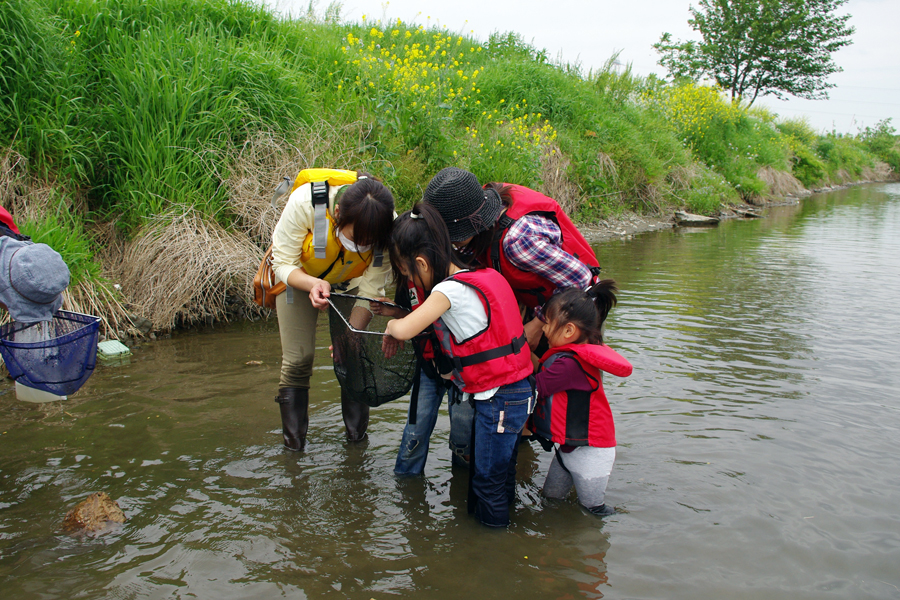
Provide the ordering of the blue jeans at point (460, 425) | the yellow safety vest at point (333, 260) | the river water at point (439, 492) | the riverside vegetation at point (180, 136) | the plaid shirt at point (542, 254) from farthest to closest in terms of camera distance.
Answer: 1. the riverside vegetation at point (180, 136)
2. the blue jeans at point (460, 425)
3. the yellow safety vest at point (333, 260)
4. the plaid shirt at point (542, 254)
5. the river water at point (439, 492)

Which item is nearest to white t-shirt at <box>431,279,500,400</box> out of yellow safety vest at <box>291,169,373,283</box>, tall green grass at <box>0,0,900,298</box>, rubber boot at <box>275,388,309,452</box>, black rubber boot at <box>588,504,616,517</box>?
yellow safety vest at <box>291,169,373,283</box>

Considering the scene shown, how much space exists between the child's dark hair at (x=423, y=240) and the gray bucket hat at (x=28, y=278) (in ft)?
4.73

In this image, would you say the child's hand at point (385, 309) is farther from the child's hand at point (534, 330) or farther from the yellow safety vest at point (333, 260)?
the child's hand at point (534, 330)

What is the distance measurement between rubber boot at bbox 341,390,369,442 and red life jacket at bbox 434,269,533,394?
3.75 ft

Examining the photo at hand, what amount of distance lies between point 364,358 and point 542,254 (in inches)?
39.0

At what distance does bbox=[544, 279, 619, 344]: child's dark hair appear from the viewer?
2.97 metres

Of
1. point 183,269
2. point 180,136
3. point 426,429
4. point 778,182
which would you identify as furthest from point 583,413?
point 778,182

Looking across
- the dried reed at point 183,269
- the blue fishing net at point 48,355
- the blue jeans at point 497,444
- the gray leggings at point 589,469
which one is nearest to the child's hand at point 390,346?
the blue jeans at point 497,444

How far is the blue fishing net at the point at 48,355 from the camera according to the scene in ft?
9.27

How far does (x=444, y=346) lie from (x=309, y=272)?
927 mm

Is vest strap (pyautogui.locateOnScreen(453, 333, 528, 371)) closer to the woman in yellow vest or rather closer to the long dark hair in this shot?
the long dark hair

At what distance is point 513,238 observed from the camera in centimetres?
293

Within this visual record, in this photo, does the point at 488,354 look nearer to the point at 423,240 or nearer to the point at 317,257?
the point at 423,240

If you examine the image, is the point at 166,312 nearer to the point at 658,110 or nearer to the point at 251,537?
the point at 251,537
